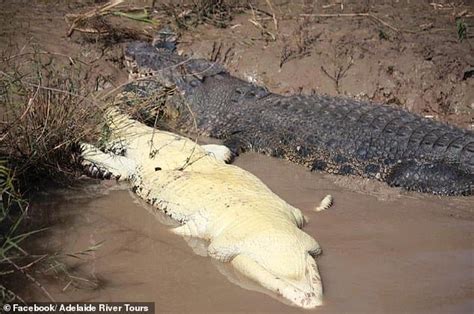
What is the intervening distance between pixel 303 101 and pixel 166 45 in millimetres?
1903

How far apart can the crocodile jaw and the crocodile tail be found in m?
2.14

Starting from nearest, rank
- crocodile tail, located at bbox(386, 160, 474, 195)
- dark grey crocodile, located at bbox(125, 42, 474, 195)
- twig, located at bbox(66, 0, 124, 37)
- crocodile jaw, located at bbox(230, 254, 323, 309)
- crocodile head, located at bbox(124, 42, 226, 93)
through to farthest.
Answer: crocodile jaw, located at bbox(230, 254, 323, 309)
crocodile tail, located at bbox(386, 160, 474, 195)
dark grey crocodile, located at bbox(125, 42, 474, 195)
twig, located at bbox(66, 0, 124, 37)
crocodile head, located at bbox(124, 42, 226, 93)

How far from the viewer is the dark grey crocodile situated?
5.85 m

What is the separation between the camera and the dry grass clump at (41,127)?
15.0 feet

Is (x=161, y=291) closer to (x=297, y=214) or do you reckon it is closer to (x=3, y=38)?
(x=297, y=214)

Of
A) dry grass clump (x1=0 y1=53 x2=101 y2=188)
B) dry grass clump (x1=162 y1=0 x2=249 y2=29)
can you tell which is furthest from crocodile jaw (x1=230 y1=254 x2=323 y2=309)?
dry grass clump (x1=162 y1=0 x2=249 y2=29)

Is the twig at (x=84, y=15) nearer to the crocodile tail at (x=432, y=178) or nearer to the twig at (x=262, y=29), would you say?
the twig at (x=262, y=29)

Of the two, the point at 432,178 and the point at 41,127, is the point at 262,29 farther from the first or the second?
the point at 41,127

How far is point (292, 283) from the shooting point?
145 inches

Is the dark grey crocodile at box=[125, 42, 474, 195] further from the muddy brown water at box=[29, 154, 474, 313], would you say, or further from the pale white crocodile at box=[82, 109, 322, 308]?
the pale white crocodile at box=[82, 109, 322, 308]

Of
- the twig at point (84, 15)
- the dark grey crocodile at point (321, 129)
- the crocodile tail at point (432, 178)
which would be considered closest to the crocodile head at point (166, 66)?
the dark grey crocodile at point (321, 129)

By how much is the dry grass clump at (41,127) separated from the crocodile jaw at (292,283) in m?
1.64

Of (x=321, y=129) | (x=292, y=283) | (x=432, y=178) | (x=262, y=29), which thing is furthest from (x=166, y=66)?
(x=292, y=283)

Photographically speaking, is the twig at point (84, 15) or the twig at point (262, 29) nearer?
the twig at point (84, 15)
